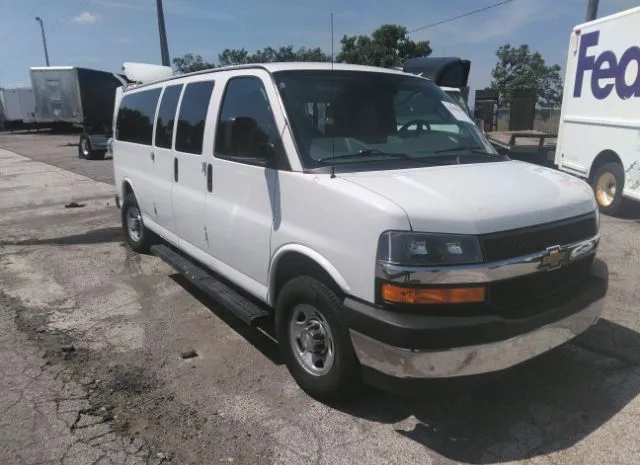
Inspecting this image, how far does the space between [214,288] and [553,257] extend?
2.53 m

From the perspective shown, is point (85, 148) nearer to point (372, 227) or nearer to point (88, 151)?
point (88, 151)

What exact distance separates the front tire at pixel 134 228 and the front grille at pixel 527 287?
4661 mm

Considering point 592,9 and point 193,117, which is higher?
point 592,9

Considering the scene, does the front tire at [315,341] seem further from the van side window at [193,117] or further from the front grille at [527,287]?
the van side window at [193,117]

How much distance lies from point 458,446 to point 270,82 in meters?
2.57

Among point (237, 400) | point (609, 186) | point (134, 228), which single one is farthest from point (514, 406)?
point (609, 186)

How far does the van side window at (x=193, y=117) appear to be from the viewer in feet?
14.4

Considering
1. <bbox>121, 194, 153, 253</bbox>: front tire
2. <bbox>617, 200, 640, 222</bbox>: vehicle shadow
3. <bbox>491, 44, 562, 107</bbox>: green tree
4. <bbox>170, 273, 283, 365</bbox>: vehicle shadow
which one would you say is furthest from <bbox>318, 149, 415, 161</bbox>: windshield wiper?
<bbox>491, 44, 562, 107</bbox>: green tree

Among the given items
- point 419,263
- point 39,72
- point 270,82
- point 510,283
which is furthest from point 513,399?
point 39,72

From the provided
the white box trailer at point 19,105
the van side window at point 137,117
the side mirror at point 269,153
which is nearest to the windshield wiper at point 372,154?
the side mirror at point 269,153

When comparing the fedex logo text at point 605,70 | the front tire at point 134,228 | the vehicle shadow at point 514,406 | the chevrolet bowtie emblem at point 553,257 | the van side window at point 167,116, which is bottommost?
the vehicle shadow at point 514,406

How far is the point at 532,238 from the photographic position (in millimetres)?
2855

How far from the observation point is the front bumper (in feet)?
8.60

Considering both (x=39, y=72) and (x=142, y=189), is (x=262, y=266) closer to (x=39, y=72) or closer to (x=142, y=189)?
(x=142, y=189)
